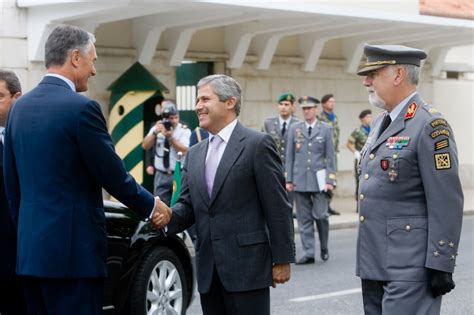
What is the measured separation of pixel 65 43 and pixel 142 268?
271cm

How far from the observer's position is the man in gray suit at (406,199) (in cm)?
560

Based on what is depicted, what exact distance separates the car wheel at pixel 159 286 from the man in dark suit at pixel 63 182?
2.24 meters

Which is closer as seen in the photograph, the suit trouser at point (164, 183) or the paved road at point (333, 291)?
the paved road at point (333, 291)

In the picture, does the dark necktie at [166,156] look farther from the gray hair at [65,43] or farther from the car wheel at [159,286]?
the gray hair at [65,43]

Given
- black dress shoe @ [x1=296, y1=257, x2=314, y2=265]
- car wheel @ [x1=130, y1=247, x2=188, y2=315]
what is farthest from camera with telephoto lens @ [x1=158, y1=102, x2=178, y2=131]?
car wheel @ [x1=130, y1=247, x2=188, y2=315]

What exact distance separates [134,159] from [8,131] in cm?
1144

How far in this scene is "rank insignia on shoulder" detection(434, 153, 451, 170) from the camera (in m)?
5.61

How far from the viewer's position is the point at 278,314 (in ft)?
32.1

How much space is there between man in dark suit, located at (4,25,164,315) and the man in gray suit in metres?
1.25

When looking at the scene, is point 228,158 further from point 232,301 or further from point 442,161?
point 442,161

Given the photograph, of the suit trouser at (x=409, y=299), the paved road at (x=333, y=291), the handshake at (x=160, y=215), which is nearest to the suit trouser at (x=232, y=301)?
the handshake at (x=160, y=215)

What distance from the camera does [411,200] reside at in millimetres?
5711

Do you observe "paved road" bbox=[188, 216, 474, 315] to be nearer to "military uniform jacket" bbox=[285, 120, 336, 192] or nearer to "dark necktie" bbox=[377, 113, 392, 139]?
"military uniform jacket" bbox=[285, 120, 336, 192]

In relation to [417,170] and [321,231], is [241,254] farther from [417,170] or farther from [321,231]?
[321,231]
